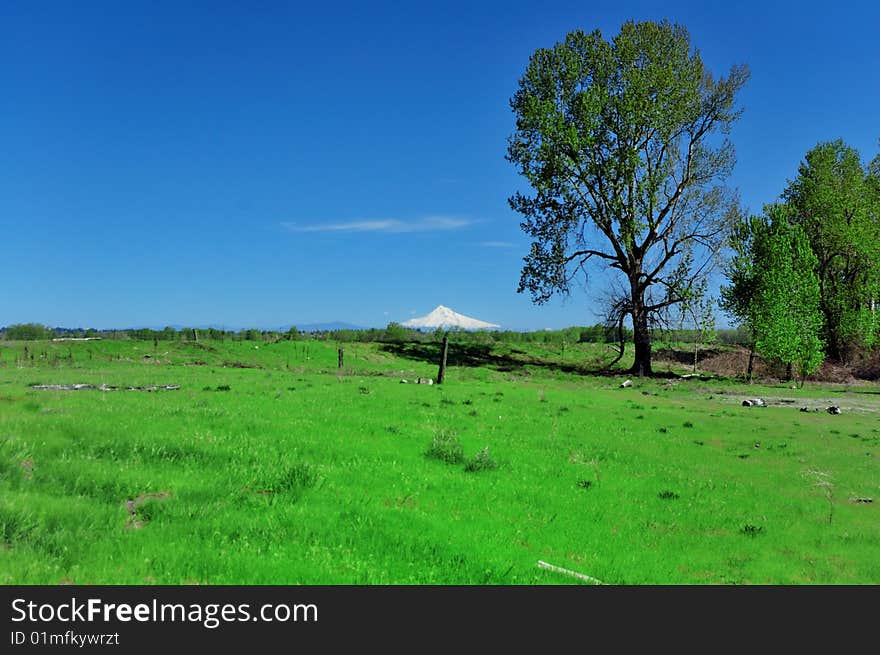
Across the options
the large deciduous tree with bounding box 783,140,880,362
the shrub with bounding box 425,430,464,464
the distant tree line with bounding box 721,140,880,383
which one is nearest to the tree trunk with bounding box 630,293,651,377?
the distant tree line with bounding box 721,140,880,383

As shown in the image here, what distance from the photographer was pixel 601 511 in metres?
13.2

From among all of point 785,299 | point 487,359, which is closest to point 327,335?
point 487,359

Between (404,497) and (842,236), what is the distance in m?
69.6

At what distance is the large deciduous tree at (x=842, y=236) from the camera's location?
62156 mm

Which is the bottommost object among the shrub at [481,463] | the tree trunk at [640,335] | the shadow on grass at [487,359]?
the shrub at [481,463]

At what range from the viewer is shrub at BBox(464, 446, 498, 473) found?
616 inches

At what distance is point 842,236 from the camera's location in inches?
2473

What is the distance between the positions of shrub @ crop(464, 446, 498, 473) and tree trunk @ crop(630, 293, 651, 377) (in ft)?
146

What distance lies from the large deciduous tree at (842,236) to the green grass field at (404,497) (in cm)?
4559

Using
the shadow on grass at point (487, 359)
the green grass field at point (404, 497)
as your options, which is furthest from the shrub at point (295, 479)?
the shadow on grass at point (487, 359)
